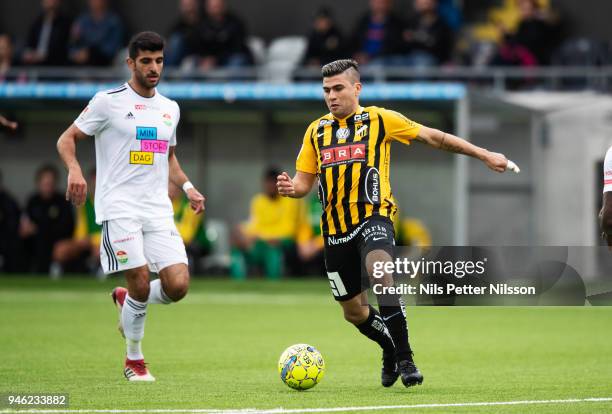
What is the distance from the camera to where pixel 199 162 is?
76.7 ft

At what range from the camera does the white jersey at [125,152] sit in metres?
8.84

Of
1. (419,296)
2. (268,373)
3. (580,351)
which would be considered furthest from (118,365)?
(580,351)

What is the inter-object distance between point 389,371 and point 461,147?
1638 millimetres

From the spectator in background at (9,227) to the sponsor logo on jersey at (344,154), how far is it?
46.3 feet

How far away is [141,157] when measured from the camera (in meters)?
8.89

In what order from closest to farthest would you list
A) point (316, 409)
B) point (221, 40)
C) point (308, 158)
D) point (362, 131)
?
point (316, 409), point (362, 131), point (308, 158), point (221, 40)

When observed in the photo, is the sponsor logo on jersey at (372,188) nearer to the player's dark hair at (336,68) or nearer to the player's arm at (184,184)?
the player's dark hair at (336,68)

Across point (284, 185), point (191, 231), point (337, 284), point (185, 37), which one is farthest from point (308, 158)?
point (185, 37)

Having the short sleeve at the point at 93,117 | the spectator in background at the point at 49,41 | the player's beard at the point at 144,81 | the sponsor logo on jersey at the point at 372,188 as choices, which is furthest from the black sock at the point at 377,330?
the spectator in background at the point at 49,41

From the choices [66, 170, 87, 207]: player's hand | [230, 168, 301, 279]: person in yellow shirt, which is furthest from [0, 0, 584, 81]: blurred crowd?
[66, 170, 87, 207]: player's hand

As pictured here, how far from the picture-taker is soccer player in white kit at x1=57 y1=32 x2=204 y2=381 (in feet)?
28.9

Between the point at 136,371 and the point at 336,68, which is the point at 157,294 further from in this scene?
the point at 336,68

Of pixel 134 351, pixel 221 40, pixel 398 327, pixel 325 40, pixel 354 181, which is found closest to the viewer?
pixel 398 327

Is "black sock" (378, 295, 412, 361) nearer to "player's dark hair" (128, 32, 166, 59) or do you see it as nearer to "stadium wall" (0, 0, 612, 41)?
"player's dark hair" (128, 32, 166, 59)
